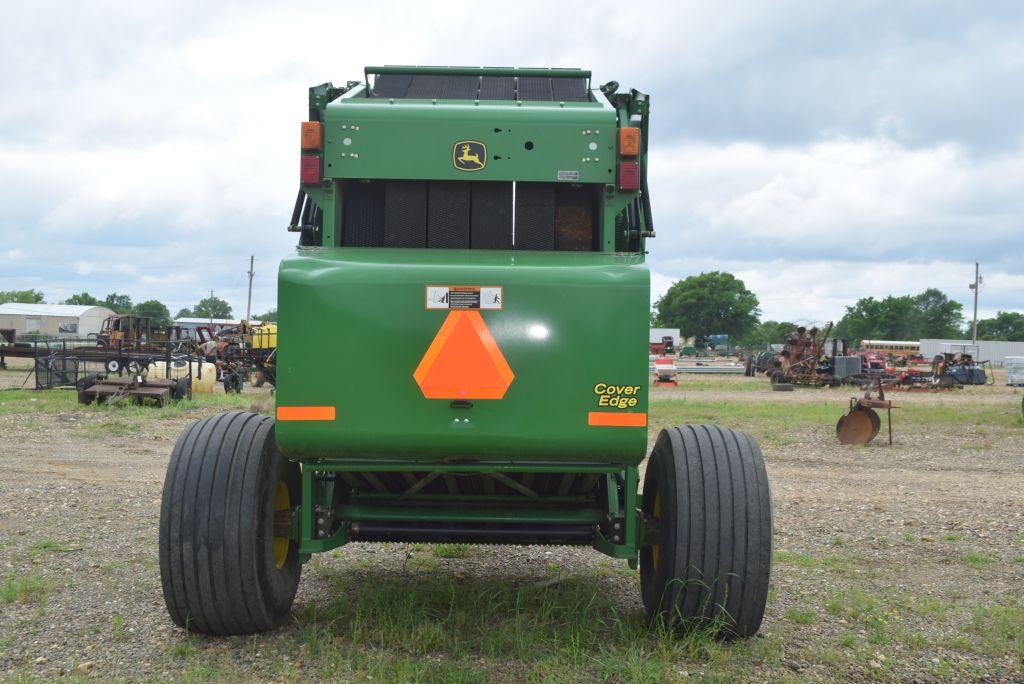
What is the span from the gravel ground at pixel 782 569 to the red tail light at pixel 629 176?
8.10ft

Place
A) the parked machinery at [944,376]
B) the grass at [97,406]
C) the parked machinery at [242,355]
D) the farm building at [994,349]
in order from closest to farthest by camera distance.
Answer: the grass at [97,406]
the parked machinery at [242,355]
the parked machinery at [944,376]
the farm building at [994,349]

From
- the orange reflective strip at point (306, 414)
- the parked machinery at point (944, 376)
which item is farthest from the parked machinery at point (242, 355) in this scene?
the parked machinery at point (944, 376)

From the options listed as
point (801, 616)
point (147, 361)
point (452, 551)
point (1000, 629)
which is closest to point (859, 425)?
point (452, 551)

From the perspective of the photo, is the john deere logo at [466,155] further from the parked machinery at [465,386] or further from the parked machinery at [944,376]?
the parked machinery at [944,376]

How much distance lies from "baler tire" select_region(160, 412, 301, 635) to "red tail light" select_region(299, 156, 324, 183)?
1337 millimetres

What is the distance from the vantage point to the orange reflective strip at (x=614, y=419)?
13.3 ft

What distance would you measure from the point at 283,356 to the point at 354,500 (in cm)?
118

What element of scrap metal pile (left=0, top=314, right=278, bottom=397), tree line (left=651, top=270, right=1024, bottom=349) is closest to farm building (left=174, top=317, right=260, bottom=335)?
scrap metal pile (left=0, top=314, right=278, bottom=397)

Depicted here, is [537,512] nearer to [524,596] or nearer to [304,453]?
[524,596]

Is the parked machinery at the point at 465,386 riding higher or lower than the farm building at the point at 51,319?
lower

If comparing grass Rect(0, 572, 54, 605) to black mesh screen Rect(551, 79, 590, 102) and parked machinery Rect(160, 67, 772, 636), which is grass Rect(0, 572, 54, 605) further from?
black mesh screen Rect(551, 79, 590, 102)

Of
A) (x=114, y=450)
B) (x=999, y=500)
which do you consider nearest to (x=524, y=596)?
(x=999, y=500)

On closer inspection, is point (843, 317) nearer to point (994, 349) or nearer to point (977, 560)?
point (994, 349)

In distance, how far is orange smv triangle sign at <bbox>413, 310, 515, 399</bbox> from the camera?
3.99 metres
